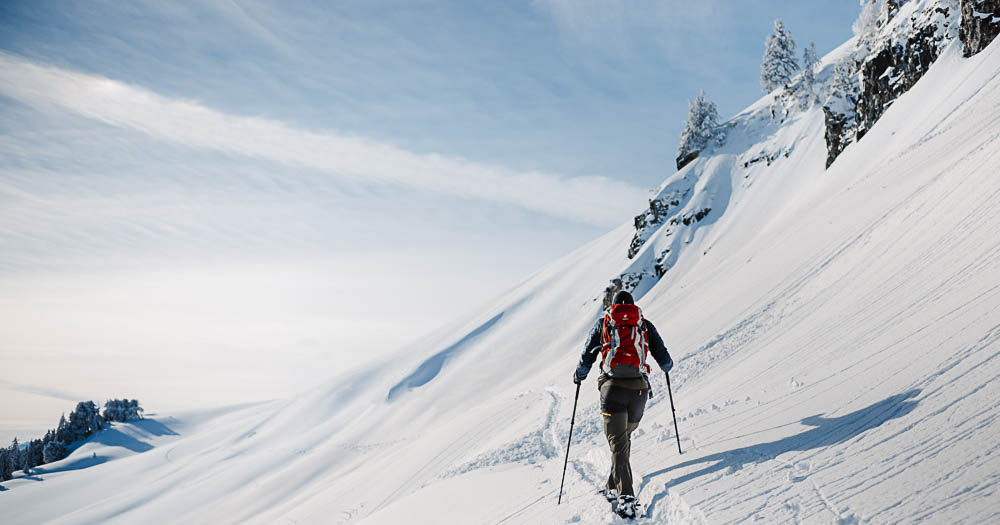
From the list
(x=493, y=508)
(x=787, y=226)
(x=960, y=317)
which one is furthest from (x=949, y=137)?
(x=493, y=508)

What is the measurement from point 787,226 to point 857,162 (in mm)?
5909

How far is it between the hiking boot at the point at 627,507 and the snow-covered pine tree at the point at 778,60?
2721 inches

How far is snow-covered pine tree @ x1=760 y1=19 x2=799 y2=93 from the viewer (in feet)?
192

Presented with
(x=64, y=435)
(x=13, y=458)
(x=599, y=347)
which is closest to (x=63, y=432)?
(x=64, y=435)

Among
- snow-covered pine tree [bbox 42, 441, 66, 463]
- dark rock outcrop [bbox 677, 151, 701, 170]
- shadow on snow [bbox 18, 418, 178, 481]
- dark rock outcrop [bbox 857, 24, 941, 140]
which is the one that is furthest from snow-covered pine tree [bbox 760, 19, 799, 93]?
snow-covered pine tree [bbox 42, 441, 66, 463]

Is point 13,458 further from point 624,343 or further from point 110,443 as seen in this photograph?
point 624,343

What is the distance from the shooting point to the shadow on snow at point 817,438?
508 cm

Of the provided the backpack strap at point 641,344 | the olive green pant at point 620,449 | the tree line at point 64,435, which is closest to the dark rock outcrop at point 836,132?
the backpack strap at point 641,344

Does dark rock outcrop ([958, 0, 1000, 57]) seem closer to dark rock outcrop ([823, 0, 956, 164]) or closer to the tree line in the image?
dark rock outcrop ([823, 0, 956, 164])

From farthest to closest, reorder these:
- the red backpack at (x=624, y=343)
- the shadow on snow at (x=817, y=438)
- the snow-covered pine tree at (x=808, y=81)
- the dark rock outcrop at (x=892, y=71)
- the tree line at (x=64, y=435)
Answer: the tree line at (x=64, y=435) < the snow-covered pine tree at (x=808, y=81) < the dark rock outcrop at (x=892, y=71) < the red backpack at (x=624, y=343) < the shadow on snow at (x=817, y=438)

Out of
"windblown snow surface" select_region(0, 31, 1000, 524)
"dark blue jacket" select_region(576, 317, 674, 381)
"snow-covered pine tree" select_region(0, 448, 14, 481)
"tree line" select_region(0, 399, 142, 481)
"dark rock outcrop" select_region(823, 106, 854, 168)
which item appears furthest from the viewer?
"tree line" select_region(0, 399, 142, 481)

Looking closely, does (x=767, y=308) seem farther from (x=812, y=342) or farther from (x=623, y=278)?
(x=623, y=278)

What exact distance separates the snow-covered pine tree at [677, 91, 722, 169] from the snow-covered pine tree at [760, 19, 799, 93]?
301 inches

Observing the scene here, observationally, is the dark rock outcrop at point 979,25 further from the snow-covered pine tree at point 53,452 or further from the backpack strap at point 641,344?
the snow-covered pine tree at point 53,452
